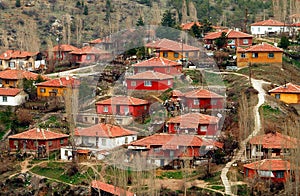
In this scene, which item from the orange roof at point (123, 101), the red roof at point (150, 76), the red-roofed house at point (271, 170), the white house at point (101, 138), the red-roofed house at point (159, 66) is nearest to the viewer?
the red-roofed house at point (271, 170)

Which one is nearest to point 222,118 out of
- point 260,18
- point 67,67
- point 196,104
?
point 196,104

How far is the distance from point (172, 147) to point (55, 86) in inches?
426

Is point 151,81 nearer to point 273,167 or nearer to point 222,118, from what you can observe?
point 222,118

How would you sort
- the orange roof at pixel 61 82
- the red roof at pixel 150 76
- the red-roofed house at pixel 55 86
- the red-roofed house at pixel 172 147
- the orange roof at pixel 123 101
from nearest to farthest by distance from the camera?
the red-roofed house at pixel 172 147
the orange roof at pixel 123 101
the red roof at pixel 150 76
the red-roofed house at pixel 55 86
the orange roof at pixel 61 82

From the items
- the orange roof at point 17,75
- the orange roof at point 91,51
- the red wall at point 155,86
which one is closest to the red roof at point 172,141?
the red wall at point 155,86

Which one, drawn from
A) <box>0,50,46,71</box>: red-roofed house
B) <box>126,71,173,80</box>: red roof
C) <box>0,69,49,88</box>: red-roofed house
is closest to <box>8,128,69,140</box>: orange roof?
<box>126,71,173,80</box>: red roof

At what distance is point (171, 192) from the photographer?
30.4 metres

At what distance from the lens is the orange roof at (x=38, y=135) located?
118 feet

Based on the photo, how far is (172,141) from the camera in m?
34.0

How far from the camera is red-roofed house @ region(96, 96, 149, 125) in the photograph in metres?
38.1

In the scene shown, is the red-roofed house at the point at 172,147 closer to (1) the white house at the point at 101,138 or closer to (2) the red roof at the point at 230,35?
(1) the white house at the point at 101,138

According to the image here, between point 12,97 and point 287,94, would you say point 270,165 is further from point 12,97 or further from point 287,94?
point 12,97

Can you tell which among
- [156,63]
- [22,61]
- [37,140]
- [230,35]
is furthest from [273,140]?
[22,61]

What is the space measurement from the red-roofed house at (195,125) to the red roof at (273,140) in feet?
8.80
